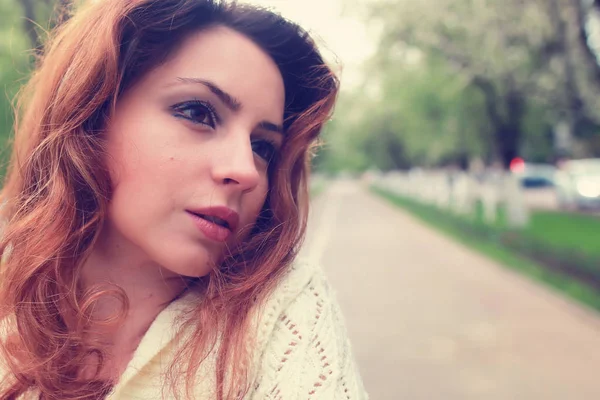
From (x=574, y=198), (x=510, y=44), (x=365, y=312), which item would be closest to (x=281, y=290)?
(x=365, y=312)

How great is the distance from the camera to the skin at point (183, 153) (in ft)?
3.69

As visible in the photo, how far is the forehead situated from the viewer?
1.16m

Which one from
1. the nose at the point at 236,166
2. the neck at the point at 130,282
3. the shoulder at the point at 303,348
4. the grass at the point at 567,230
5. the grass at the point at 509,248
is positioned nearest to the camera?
the shoulder at the point at 303,348

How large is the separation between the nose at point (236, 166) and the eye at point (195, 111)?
0.08 metres

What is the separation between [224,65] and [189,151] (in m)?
0.22

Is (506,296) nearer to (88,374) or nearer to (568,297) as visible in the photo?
(568,297)

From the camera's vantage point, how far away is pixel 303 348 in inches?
42.1

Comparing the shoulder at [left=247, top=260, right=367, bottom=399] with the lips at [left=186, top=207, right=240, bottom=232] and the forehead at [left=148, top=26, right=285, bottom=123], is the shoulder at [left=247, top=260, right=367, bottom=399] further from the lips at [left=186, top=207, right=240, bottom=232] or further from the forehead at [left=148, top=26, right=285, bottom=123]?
the forehead at [left=148, top=26, right=285, bottom=123]

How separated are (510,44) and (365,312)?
4.98 metres

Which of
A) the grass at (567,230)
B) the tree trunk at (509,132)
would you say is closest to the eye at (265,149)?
the grass at (567,230)

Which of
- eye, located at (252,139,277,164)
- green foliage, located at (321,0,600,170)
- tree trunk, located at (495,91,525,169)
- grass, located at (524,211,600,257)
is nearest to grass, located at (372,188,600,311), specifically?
grass, located at (524,211,600,257)

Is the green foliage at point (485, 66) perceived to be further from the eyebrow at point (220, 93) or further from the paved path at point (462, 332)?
the paved path at point (462, 332)

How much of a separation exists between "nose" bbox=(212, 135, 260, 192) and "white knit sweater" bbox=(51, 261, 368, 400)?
0.26 m

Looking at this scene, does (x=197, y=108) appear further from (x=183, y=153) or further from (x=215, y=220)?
(x=215, y=220)
